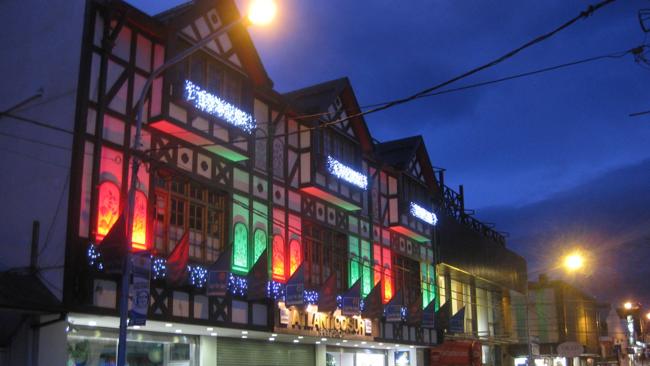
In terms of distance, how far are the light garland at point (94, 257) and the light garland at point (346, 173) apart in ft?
38.0

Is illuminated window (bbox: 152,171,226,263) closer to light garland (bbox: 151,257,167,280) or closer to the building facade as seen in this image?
the building facade

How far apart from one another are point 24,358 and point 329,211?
1423 cm

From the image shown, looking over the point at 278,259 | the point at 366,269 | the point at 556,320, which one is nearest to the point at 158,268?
the point at 278,259

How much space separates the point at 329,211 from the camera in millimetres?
29750

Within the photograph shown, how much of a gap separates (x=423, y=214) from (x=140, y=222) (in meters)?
19.3

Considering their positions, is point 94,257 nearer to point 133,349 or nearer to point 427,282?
point 133,349

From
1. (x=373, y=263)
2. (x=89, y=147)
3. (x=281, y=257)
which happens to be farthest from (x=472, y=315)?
(x=89, y=147)

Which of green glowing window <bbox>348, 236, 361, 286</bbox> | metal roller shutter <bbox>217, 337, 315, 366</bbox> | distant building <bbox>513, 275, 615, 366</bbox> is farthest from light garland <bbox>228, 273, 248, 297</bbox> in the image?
distant building <bbox>513, 275, 615, 366</bbox>

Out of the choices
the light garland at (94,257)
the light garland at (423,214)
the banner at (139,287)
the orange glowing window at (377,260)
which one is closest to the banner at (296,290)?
the banner at (139,287)

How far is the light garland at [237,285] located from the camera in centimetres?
2292

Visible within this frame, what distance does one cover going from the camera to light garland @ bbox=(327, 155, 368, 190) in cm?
2870

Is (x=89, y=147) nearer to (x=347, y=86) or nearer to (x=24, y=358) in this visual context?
(x=24, y=358)

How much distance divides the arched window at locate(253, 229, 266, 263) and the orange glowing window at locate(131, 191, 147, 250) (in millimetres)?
5035

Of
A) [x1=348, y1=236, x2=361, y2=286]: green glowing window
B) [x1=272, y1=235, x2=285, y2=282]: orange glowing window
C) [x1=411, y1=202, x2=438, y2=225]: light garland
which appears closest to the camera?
[x1=272, y1=235, x2=285, y2=282]: orange glowing window
